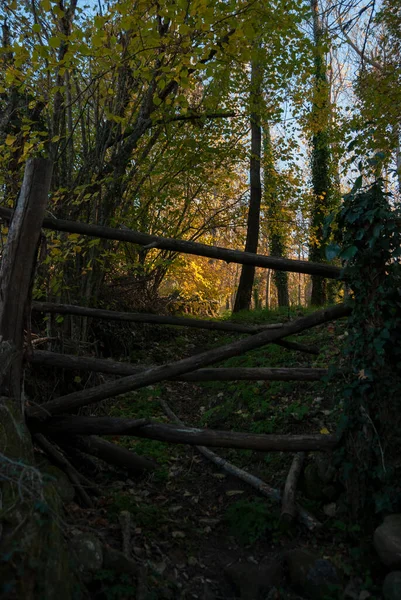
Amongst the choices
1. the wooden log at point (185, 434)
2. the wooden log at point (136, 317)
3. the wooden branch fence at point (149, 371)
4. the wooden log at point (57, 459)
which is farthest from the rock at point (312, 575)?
the wooden log at point (136, 317)

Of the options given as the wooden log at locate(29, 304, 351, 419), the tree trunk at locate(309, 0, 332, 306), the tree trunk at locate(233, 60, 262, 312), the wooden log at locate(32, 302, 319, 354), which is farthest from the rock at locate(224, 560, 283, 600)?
the tree trunk at locate(309, 0, 332, 306)

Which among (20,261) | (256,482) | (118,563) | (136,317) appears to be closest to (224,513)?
(256,482)

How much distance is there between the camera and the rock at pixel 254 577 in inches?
122

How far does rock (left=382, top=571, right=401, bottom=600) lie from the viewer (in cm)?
276

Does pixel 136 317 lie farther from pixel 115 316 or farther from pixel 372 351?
pixel 372 351

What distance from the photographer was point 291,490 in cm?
395

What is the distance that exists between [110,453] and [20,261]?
204 centimetres

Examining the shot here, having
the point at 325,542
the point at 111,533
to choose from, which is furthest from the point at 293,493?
the point at 111,533

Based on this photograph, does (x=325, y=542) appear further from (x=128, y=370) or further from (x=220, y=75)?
(x=220, y=75)

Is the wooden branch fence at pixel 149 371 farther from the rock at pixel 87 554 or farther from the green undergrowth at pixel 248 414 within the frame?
the rock at pixel 87 554

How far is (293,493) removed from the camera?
3920 millimetres

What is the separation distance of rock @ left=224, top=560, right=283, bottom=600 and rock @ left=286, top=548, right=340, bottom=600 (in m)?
0.11

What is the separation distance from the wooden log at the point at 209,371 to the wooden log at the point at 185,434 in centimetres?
49

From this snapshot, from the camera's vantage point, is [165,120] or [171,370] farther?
[165,120]
